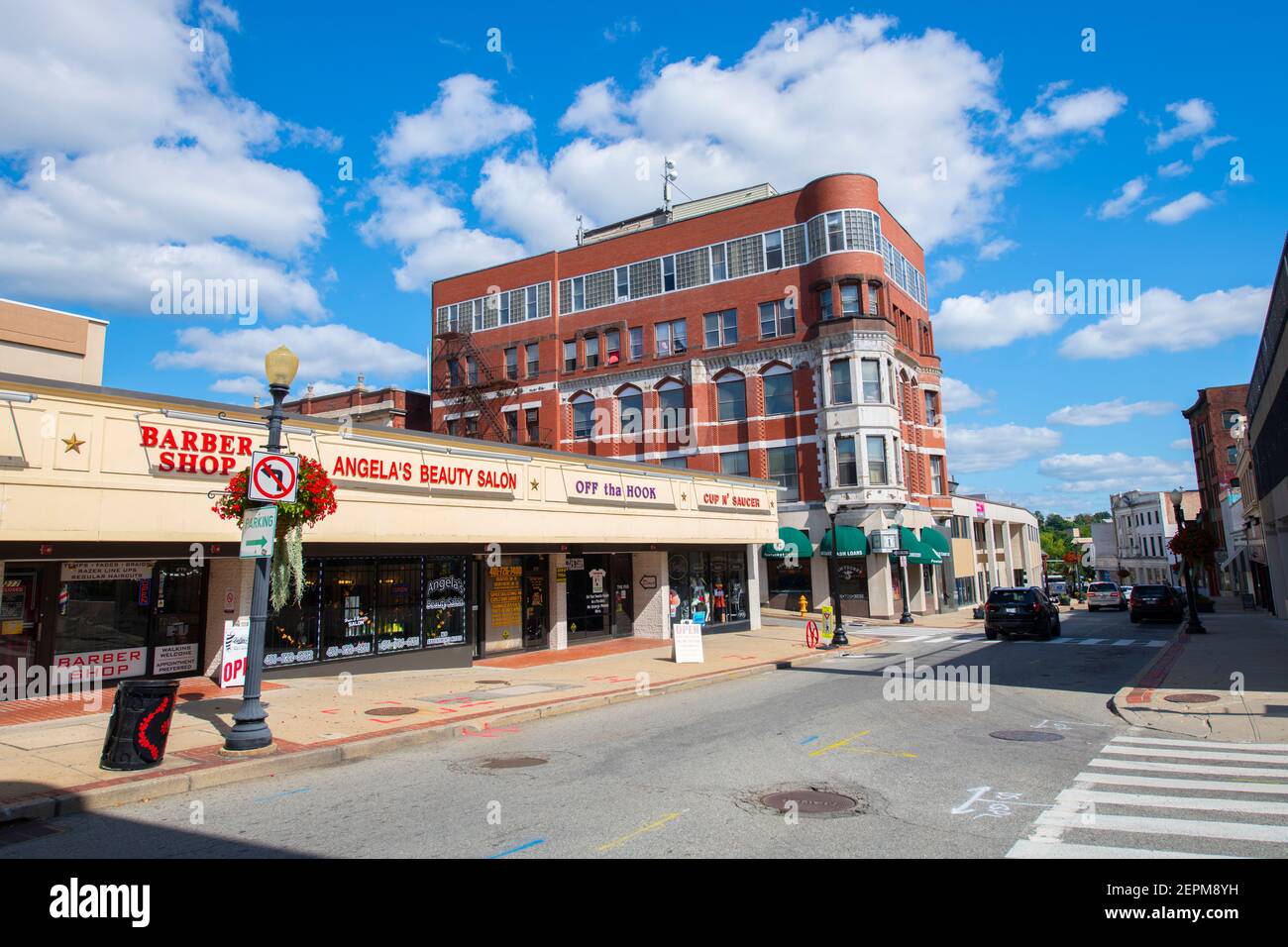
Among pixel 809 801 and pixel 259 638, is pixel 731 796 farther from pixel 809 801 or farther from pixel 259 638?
pixel 259 638

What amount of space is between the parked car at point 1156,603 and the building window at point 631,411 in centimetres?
2626

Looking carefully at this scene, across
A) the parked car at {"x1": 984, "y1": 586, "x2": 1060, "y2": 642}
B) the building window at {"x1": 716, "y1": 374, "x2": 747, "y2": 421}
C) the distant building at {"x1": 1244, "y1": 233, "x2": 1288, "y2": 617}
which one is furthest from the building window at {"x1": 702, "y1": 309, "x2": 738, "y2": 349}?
the distant building at {"x1": 1244, "y1": 233, "x2": 1288, "y2": 617}

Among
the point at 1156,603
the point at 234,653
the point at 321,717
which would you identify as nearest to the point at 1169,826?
the point at 321,717

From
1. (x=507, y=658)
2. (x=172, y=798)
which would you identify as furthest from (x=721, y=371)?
(x=172, y=798)

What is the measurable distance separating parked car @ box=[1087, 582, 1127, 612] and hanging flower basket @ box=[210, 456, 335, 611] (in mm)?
45913

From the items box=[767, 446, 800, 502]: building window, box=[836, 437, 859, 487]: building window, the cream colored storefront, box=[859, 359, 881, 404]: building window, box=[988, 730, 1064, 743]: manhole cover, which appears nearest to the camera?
box=[988, 730, 1064, 743]: manhole cover

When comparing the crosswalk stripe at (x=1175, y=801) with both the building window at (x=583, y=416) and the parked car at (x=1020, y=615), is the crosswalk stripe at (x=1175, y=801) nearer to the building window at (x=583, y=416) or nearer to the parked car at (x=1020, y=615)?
the parked car at (x=1020, y=615)

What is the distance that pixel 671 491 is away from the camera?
26.2 metres

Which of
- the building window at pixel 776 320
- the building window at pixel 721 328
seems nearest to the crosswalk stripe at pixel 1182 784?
the building window at pixel 776 320

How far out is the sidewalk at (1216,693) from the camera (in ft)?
38.2

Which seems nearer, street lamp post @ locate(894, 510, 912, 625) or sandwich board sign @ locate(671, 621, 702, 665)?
sandwich board sign @ locate(671, 621, 702, 665)

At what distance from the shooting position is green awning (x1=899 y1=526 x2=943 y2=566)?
4006cm

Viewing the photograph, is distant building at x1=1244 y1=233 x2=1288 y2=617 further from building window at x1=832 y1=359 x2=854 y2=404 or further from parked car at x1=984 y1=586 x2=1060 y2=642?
building window at x1=832 y1=359 x2=854 y2=404
